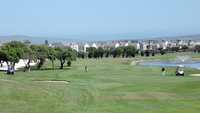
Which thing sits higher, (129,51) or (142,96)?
(129,51)

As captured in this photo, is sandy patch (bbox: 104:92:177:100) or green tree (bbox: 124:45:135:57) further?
green tree (bbox: 124:45:135:57)

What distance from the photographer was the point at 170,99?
79.5 feet

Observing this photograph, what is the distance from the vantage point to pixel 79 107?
2145 centimetres

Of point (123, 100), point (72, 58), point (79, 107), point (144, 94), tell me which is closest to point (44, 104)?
point (79, 107)

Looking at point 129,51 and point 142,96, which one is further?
point 129,51

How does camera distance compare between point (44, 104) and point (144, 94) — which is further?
point (144, 94)

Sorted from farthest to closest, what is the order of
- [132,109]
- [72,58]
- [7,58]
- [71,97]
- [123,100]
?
[72,58] < [7,58] < [71,97] < [123,100] < [132,109]

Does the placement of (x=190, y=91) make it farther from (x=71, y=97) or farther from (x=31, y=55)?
(x=31, y=55)

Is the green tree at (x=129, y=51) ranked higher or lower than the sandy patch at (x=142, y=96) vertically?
higher

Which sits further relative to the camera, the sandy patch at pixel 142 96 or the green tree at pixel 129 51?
the green tree at pixel 129 51

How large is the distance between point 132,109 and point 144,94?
6459 millimetres

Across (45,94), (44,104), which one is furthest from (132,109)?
(45,94)

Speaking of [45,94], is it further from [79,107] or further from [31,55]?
[31,55]

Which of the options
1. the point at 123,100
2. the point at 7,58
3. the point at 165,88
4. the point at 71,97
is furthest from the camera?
the point at 7,58
